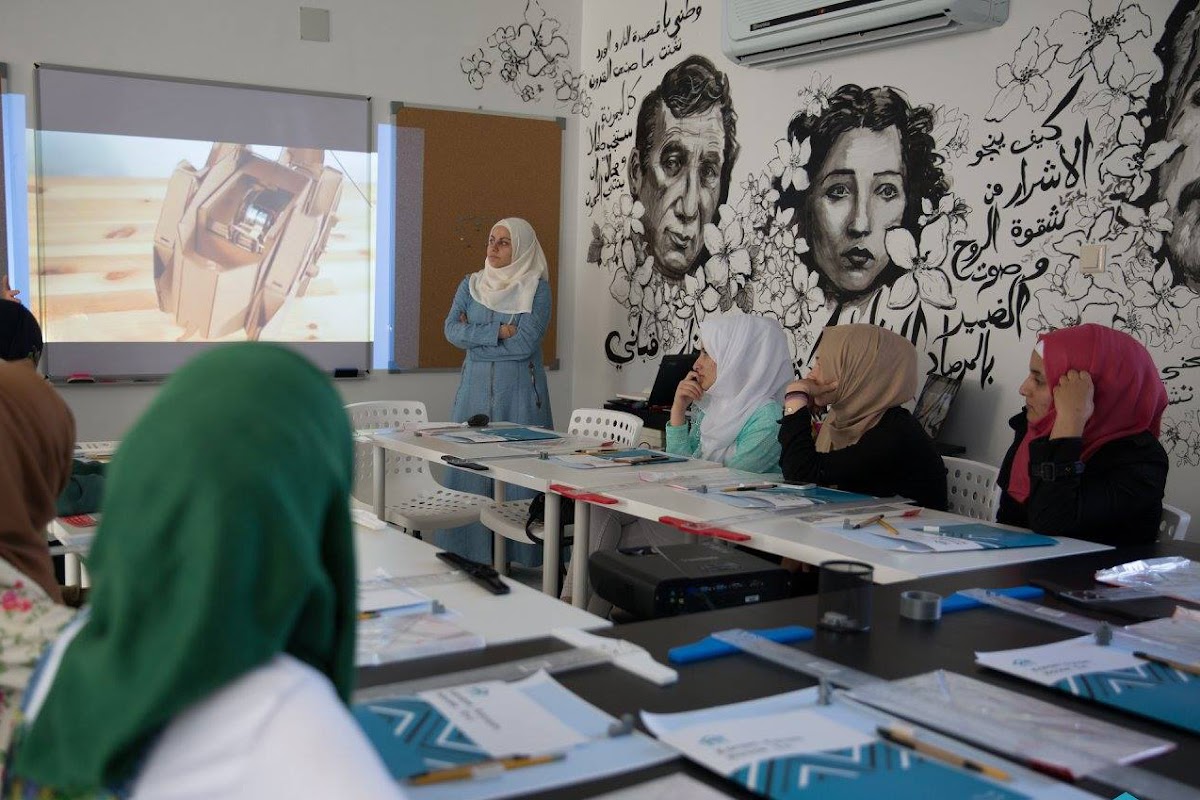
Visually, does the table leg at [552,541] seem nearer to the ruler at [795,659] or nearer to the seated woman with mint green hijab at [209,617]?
the ruler at [795,659]

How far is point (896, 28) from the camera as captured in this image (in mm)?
4223

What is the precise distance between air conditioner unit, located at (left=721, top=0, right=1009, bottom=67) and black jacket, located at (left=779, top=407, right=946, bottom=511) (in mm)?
1745

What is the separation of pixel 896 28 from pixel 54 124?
3.86 metres

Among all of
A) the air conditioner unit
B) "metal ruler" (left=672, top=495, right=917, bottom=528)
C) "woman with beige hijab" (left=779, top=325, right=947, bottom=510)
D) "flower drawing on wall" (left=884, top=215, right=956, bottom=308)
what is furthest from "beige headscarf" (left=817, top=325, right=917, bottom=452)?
the air conditioner unit

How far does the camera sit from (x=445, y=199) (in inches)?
237

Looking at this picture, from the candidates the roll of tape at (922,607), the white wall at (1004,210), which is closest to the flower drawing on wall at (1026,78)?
the white wall at (1004,210)

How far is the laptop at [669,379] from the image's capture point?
5.12 metres

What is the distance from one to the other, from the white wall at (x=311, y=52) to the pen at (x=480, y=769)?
15.4ft

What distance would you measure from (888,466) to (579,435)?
59.3 inches

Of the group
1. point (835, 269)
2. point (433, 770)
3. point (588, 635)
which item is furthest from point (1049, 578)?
point (835, 269)

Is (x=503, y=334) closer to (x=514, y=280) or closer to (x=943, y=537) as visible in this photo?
(x=514, y=280)

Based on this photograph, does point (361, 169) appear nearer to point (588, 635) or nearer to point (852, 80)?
point (852, 80)

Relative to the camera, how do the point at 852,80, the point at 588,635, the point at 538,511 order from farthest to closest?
the point at 852,80 → the point at 538,511 → the point at 588,635

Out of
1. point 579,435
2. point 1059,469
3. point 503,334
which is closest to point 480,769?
point 1059,469
